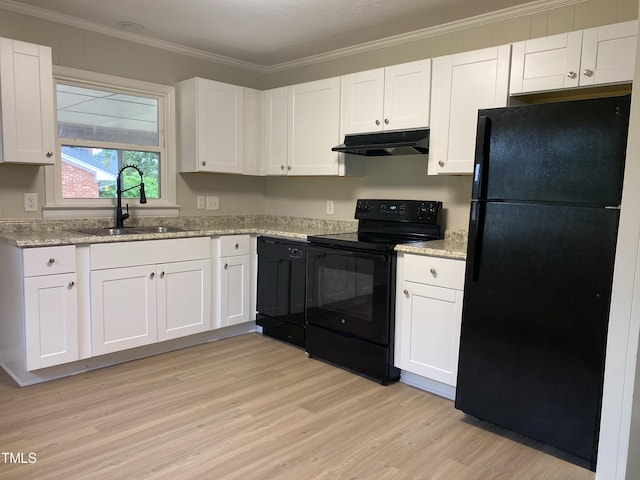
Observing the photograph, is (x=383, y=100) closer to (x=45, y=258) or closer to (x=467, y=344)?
(x=467, y=344)

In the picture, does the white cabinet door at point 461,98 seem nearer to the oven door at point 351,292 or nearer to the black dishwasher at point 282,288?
the oven door at point 351,292

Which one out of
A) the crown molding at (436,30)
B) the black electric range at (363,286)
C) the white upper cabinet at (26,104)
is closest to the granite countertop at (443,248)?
the black electric range at (363,286)

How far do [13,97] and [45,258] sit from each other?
0.99m

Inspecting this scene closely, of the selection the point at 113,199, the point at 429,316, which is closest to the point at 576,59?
the point at 429,316

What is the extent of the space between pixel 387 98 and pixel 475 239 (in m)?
1.34

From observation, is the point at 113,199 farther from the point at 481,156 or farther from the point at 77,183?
the point at 481,156

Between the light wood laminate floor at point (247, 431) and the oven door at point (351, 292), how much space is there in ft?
1.09

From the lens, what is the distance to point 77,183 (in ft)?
11.2

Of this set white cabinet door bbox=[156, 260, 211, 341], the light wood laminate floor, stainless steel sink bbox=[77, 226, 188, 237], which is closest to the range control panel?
the light wood laminate floor

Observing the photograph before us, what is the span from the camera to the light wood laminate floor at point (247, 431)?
202 centimetres

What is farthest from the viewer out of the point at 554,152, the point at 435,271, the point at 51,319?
the point at 51,319

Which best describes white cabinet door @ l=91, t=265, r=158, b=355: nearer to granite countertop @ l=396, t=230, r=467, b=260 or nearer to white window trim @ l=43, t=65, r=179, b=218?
white window trim @ l=43, t=65, r=179, b=218

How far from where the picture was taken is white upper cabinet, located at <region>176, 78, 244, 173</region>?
3707 millimetres

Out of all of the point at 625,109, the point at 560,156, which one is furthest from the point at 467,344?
the point at 625,109
